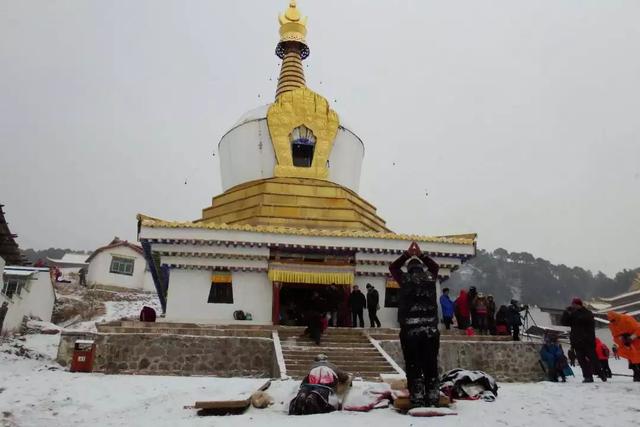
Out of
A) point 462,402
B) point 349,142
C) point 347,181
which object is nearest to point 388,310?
point 347,181

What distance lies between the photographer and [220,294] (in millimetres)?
14750

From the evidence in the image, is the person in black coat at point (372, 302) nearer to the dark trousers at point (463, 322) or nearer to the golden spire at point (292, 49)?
the dark trousers at point (463, 322)

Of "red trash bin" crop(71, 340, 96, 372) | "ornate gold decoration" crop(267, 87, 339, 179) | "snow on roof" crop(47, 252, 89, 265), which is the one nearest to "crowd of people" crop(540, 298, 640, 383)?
"red trash bin" crop(71, 340, 96, 372)

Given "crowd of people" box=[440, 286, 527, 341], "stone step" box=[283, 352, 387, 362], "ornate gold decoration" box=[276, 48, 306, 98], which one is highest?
"ornate gold decoration" box=[276, 48, 306, 98]

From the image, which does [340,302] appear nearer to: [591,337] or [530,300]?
[591,337]

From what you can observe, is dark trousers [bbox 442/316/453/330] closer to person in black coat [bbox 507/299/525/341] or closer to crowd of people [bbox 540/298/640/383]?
person in black coat [bbox 507/299/525/341]

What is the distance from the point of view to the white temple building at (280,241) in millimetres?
14602

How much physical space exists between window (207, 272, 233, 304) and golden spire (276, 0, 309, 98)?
10341 millimetres

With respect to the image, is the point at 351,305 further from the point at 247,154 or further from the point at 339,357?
the point at 247,154

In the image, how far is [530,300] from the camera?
77188 mm

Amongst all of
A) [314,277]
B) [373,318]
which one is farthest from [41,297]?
[373,318]

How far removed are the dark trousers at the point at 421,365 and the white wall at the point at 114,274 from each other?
3461 cm

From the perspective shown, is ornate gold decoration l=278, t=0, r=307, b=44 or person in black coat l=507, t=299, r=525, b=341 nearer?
person in black coat l=507, t=299, r=525, b=341

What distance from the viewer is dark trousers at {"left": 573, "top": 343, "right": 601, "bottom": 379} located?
9.25 m
